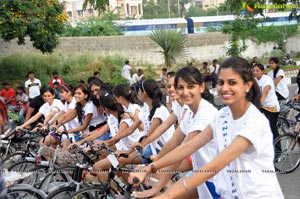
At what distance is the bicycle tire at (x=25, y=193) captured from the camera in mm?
4629

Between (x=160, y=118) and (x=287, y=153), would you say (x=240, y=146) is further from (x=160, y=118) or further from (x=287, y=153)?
(x=287, y=153)

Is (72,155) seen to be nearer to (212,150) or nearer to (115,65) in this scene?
(212,150)

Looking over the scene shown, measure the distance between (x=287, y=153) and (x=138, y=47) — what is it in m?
19.6

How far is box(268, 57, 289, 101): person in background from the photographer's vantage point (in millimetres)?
8453

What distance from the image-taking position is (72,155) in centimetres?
527

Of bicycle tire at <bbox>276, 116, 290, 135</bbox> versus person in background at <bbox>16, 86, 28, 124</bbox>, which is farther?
person in background at <bbox>16, 86, 28, 124</bbox>

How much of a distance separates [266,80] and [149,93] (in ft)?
7.38

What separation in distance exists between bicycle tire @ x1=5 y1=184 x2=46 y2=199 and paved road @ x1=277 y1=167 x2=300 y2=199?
289 cm

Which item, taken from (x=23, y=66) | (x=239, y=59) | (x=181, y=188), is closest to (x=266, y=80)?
(x=239, y=59)

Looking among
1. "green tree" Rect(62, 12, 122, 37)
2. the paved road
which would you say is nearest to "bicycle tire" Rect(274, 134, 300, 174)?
the paved road

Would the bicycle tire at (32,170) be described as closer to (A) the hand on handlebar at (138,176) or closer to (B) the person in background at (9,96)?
(A) the hand on handlebar at (138,176)

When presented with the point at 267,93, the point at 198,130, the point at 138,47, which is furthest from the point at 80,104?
the point at 138,47

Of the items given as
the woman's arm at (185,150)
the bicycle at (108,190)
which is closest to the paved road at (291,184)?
the bicycle at (108,190)

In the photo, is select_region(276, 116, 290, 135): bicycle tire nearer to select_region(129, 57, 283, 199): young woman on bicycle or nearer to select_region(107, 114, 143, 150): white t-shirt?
select_region(107, 114, 143, 150): white t-shirt
